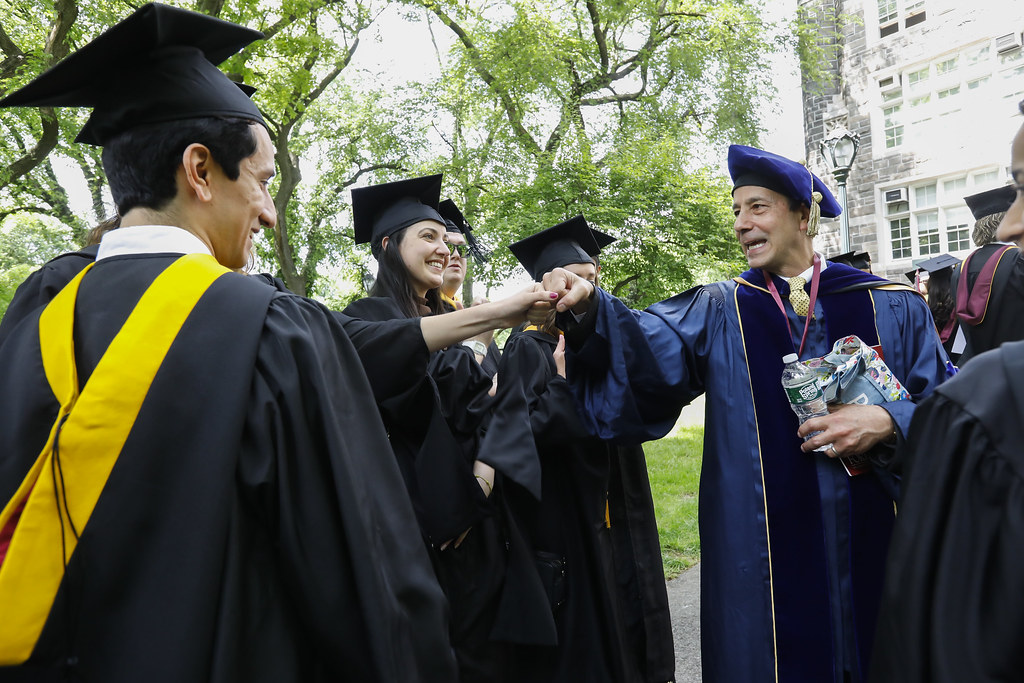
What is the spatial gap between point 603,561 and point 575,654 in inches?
15.3

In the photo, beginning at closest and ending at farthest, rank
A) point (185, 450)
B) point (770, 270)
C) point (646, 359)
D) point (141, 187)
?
point (185, 450) → point (141, 187) → point (646, 359) → point (770, 270)

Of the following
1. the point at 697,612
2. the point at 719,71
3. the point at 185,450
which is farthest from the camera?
the point at 719,71

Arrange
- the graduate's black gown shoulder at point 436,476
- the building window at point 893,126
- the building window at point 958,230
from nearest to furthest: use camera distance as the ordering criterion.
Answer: the graduate's black gown shoulder at point 436,476
the building window at point 958,230
the building window at point 893,126

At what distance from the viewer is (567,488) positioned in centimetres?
303

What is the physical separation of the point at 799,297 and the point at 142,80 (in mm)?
2121

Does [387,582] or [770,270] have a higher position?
[770,270]

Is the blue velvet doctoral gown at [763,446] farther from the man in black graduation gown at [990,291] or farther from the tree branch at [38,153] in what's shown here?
the tree branch at [38,153]

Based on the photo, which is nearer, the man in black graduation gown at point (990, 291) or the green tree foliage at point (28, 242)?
the man in black graduation gown at point (990, 291)

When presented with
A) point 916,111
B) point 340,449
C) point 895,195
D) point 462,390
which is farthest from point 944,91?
point 340,449

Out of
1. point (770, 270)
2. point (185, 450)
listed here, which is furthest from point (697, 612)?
point (185, 450)

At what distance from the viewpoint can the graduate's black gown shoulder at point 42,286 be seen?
1818mm

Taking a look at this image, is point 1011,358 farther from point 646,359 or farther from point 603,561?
point 603,561

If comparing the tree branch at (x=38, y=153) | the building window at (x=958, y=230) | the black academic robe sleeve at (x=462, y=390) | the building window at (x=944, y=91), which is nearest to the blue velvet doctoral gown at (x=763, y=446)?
the black academic robe sleeve at (x=462, y=390)

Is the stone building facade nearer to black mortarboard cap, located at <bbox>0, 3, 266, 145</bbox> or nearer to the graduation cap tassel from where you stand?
the graduation cap tassel
